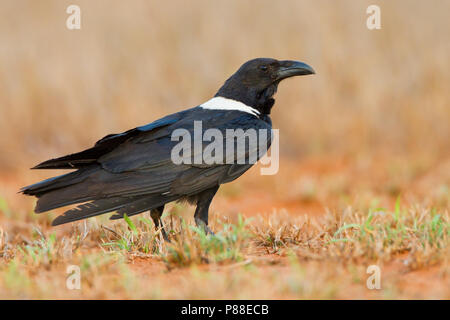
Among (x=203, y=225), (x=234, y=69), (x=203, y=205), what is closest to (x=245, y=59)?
(x=234, y=69)

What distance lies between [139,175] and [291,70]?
165 centimetres

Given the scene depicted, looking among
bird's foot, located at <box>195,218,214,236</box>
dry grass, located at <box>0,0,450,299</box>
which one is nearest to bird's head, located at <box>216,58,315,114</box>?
bird's foot, located at <box>195,218,214,236</box>

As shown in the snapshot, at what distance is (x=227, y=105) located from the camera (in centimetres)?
475

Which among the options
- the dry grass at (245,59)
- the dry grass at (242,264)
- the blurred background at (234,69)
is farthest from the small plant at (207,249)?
the blurred background at (234,69)

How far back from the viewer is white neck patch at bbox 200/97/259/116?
467 centimetres

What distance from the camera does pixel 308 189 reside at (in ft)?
23.2

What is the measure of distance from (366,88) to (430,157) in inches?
54.8

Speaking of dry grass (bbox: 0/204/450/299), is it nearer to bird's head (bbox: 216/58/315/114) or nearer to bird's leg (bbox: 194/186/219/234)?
bird's leg (bbox: 194/186/219/234)

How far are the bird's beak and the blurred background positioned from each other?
3.56 metres

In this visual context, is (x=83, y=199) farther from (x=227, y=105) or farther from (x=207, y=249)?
(x=227, y=105)

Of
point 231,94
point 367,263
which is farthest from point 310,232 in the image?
point 231,94

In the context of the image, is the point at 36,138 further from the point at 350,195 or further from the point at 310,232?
the point at 310,232

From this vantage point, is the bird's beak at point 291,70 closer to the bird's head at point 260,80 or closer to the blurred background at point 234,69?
the bird's head at point 260,80
